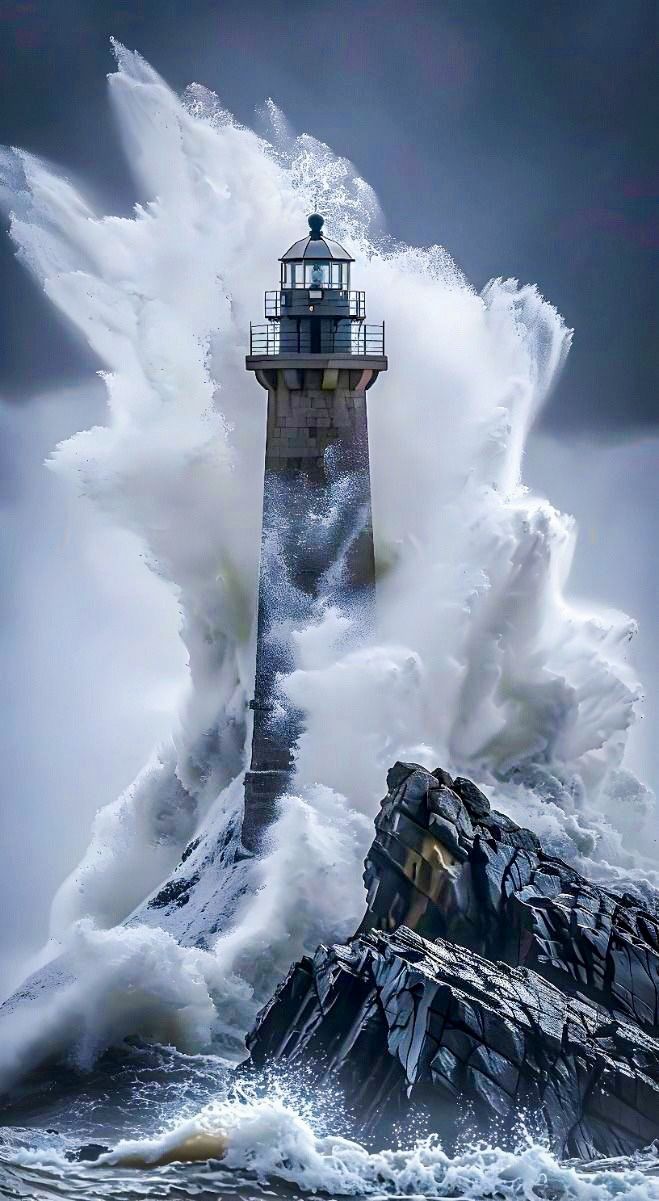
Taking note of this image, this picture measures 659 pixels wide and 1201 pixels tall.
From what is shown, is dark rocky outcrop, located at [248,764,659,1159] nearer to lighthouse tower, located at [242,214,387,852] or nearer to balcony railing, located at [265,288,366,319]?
lighthouse tower, located at [242,214,387,852]

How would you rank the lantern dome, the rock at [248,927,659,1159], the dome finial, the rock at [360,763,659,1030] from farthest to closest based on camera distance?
the dome finial → the lantern dome → the rock at [360,763,659,1030] → the rock at [248,927,659,1159]

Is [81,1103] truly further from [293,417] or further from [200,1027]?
[293,417]

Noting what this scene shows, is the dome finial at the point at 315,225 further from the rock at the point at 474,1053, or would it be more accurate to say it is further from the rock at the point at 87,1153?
the rock at the point at 87,1153

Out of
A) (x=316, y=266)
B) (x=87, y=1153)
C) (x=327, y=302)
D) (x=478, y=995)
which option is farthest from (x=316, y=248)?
(x=87, y=1153)

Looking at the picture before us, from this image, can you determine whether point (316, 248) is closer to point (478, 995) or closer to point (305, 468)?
point (305, 468)

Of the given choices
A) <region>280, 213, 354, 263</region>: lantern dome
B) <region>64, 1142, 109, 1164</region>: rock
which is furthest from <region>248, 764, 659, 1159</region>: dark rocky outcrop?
<region>280, 213, 354, 263</region>: lantern dome

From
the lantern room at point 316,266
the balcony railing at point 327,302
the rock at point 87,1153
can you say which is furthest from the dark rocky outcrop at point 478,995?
the lantern room at point 316,266

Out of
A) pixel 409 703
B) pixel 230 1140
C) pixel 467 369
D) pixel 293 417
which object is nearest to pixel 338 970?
pixel 230 1140
